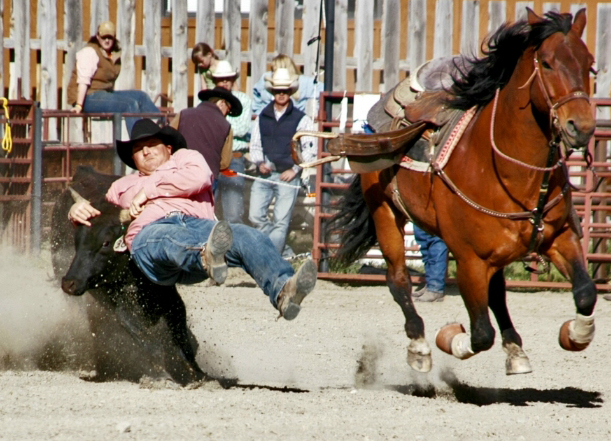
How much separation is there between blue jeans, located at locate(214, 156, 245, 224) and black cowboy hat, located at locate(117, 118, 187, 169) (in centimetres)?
453

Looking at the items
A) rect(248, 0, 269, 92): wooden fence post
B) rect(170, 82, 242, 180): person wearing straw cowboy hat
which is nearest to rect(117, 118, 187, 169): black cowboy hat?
rect(170, 82, 242, 180): person wearing straw cowboy hat

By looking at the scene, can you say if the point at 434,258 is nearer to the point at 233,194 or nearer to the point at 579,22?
the point at 233,194

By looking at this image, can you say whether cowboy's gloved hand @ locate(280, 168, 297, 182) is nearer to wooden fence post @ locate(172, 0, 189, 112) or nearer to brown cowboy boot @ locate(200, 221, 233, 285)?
wooden fence post @ locate(172, 0, 189, 112)

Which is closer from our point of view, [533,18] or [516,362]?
[533,18]

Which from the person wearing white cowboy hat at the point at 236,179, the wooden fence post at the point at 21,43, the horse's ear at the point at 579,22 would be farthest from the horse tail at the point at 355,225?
the wooden fence post at the point at 21,43

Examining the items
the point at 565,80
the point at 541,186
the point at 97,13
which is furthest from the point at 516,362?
the point at 97,13

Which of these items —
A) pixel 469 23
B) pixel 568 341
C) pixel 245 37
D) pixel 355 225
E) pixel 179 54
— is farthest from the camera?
pixel 245 37

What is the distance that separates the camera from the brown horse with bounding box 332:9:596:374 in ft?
15.2

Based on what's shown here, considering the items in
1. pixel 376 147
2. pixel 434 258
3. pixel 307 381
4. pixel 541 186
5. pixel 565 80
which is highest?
pixel 565 80

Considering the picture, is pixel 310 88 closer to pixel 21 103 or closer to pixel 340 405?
pixel 21 103

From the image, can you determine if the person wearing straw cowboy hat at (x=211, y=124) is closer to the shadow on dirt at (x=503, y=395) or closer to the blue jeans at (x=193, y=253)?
the blue jeans at (x=193, y=253)

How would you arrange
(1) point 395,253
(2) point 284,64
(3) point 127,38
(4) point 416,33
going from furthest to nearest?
(3) point 127,38 < (4) point 416,33 < (2) point 284,64 < (1) point 395,253

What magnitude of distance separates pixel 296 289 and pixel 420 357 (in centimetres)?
129

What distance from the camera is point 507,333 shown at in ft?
17.7
